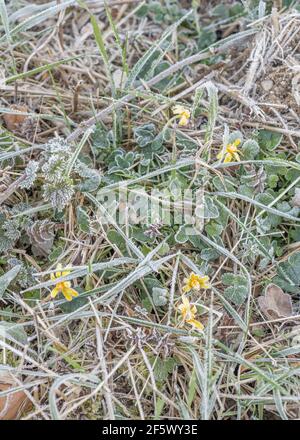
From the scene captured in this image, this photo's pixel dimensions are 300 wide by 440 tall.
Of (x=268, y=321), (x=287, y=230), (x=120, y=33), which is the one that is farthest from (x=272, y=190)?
(x=120, y=33)

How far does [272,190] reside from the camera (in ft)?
6.22

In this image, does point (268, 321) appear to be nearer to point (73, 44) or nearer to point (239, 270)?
point (239, 270)

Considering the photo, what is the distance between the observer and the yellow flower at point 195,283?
5.61ft

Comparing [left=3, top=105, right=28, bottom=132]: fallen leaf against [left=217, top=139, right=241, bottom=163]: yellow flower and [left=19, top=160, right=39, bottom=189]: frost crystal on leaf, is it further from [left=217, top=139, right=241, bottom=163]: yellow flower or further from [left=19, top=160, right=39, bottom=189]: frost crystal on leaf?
[left=217, top=139, right=241, bottom=163]: yellow flower

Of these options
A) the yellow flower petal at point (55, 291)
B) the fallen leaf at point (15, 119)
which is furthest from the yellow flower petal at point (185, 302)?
the fallen leaf at point (15, 119)

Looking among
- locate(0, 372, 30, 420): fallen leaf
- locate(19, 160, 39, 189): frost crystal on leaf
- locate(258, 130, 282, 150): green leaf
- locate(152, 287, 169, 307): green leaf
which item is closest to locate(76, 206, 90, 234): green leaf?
locate(19, 160, 39, 189): frost crystal on leaf

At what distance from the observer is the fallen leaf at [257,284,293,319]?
1.75 m

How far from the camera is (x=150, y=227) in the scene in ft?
5.98

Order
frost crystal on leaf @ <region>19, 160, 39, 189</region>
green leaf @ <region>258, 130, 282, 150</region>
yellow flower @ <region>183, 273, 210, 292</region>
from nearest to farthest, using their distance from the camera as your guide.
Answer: yellow flower @ <region>183, 273, 210, 292</region>, frost crystal on leaf @ <region>19, 160, 39, 189</region>, green leaf @ <region>258, 130, 282, 150</region>

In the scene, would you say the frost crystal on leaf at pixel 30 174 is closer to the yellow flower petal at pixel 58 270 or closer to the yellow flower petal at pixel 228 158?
the yellow flower petal at pixel 58 270

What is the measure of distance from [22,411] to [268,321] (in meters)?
0.79

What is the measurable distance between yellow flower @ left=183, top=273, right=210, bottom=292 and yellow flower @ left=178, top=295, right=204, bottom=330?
6 cm

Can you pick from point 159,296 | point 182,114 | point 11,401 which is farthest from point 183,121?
point 11,401

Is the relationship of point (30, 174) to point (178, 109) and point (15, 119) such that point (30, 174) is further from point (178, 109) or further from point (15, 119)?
point (178, 109)
